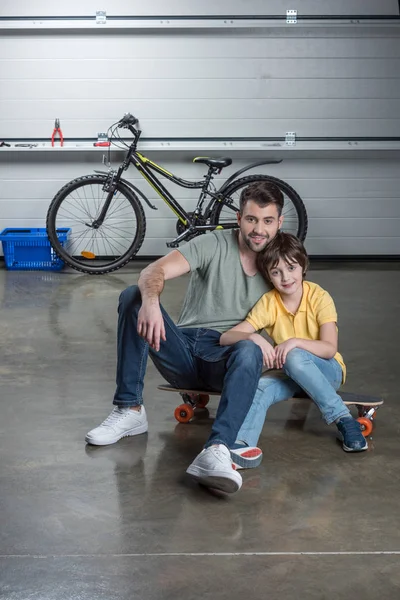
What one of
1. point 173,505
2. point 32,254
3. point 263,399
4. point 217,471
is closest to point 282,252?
point 263,399

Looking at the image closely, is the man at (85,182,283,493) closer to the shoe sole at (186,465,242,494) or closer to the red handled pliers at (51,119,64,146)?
the shoe sole at (186,465,242,494)

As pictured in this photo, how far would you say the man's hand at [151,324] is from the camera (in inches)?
123

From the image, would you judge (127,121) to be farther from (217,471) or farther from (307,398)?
(217,471)

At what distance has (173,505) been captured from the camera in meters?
2.87

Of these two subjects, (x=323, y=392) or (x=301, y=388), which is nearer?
(x=323, y=392)

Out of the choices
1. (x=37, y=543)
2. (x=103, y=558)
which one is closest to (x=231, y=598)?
(x=103, y=558)

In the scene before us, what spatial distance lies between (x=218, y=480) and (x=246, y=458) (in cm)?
32

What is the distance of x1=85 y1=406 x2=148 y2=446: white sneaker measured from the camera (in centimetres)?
337

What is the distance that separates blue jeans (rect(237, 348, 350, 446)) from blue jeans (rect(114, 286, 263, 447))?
0.16m

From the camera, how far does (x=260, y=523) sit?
273 cm

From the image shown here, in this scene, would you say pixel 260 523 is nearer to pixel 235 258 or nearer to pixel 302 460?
pixel 302 460

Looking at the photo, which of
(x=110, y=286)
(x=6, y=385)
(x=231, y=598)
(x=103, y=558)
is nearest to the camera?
(x=231, y=598)

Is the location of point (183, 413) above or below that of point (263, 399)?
below

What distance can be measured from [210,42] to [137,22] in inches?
25.0
